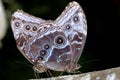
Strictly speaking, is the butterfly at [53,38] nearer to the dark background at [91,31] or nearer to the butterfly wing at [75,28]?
the butterfly wing at [75,28]

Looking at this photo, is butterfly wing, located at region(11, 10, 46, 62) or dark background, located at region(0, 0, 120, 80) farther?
dark background, located at region(0, 0, 120, 80)

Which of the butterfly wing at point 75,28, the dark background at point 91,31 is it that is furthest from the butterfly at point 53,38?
the dark background at point 91,31

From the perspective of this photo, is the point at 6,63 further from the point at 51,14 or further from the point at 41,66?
the point at 41,66

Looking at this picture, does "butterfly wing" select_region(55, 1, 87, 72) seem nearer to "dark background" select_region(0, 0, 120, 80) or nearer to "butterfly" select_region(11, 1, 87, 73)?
"butterfly" select_region(11, 1, 87, 73)

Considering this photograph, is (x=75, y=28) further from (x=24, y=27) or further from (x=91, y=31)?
(x=91, y=31)

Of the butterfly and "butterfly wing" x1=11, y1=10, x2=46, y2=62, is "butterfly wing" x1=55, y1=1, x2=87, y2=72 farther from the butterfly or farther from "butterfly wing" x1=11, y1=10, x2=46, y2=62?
"butterfly wing" x1=11, y1=10, x2=46, y2=62

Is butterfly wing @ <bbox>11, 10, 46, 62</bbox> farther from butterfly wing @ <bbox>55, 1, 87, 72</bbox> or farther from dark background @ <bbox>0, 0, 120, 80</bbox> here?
dark background @ <bbox>0, 0, 120, 80</bbox>

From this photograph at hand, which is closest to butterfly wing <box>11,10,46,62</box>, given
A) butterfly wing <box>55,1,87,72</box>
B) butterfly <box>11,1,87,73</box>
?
butterfly <box>11,1,87,73</box>
